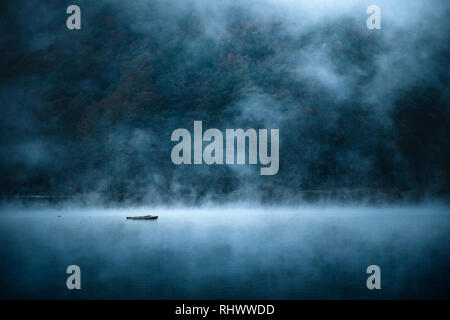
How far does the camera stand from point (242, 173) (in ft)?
241

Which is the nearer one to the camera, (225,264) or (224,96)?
(225,264)

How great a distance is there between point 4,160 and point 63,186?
1135cm

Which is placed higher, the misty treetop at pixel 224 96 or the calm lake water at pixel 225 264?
the misty treetop at pixel 224 96

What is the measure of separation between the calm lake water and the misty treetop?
4222cm

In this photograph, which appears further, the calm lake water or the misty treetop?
the misty treetop

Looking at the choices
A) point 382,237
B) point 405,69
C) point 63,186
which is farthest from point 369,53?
point 382,237

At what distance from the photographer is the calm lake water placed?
50.6 feet

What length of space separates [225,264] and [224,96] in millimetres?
67782

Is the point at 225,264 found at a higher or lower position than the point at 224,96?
lower

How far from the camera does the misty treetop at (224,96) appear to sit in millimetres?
73062

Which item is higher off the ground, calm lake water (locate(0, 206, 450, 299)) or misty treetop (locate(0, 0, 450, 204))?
misty treetop (locate(0, 0, 450, 204))

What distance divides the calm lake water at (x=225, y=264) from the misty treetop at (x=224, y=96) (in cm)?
4222

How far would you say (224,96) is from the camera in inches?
3369

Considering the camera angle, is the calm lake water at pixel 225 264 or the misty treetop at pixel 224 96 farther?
the misty treetop at pixel 224 96
